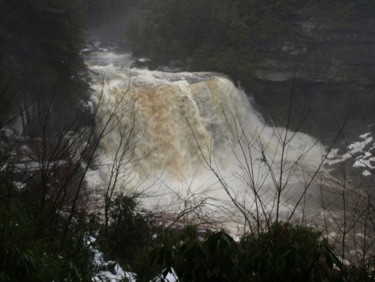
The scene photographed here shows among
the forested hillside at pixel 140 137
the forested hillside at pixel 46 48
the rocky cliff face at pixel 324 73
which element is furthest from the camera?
the rocky cliff face at pixel 324 73

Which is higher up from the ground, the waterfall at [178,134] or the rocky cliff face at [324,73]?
the rocky cliff face at [324,73]

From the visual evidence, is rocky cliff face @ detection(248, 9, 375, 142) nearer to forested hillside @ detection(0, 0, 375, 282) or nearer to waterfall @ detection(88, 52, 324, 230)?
forested hillside @ detection(0, 0, 375, 282)

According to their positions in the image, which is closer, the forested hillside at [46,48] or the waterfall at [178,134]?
the forested hillside at [46,48]

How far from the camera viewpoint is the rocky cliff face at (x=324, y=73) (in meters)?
19.9

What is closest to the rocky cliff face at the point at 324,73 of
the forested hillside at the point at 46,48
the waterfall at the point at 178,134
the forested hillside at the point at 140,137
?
the forested hillside at the point at 140,137

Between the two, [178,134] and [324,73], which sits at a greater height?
[324,73]

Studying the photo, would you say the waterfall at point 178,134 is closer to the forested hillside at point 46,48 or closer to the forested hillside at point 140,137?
the forested hillside at point 140,137

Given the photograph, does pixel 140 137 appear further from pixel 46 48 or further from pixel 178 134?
pixel 46 48

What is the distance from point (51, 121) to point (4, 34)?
2.81 m

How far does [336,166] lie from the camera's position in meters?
17.2

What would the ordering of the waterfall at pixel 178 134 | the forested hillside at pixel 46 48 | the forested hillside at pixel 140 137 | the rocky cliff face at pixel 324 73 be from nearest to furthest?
1. the forested hillside at pixel 140 137
2. the forested hillside at pixel 46 48
3. the waterfall at pixel 178 134
4. the rocky cliff face at pixel 324 73

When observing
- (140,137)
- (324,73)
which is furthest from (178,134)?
(324,73)

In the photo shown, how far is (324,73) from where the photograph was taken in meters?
20.3

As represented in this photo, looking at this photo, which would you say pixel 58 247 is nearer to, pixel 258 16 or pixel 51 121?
pixel 51 121
